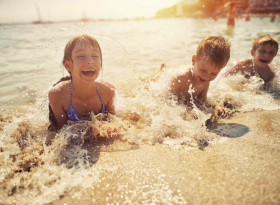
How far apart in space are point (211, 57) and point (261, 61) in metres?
2.34

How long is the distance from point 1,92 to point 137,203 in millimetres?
4089

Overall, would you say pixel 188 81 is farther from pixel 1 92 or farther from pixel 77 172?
pixel 1 92

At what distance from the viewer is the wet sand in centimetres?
143

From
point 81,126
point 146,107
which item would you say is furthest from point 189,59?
point 81,126

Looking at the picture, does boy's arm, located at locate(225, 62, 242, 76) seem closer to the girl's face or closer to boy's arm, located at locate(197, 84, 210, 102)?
boy's arm, located at locate(197, 84, 210, 102)

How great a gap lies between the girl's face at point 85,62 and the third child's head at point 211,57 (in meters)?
1.51

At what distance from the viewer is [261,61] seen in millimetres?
4375

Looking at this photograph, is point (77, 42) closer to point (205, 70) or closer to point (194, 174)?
point (205, 70)

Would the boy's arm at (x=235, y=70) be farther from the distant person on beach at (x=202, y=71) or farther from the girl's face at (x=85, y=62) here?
the girl's face at (x=85, y=62)

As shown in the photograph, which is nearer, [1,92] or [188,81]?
[188,81]

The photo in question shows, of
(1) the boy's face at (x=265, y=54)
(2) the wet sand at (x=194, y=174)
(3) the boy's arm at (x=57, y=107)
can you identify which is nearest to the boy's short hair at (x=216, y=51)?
(2) the wet sand at (x=194, y=174)

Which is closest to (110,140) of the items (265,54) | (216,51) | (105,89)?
(105,89)

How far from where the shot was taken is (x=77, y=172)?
5.59ft

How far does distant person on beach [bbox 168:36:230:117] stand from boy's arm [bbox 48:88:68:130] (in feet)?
5.83
